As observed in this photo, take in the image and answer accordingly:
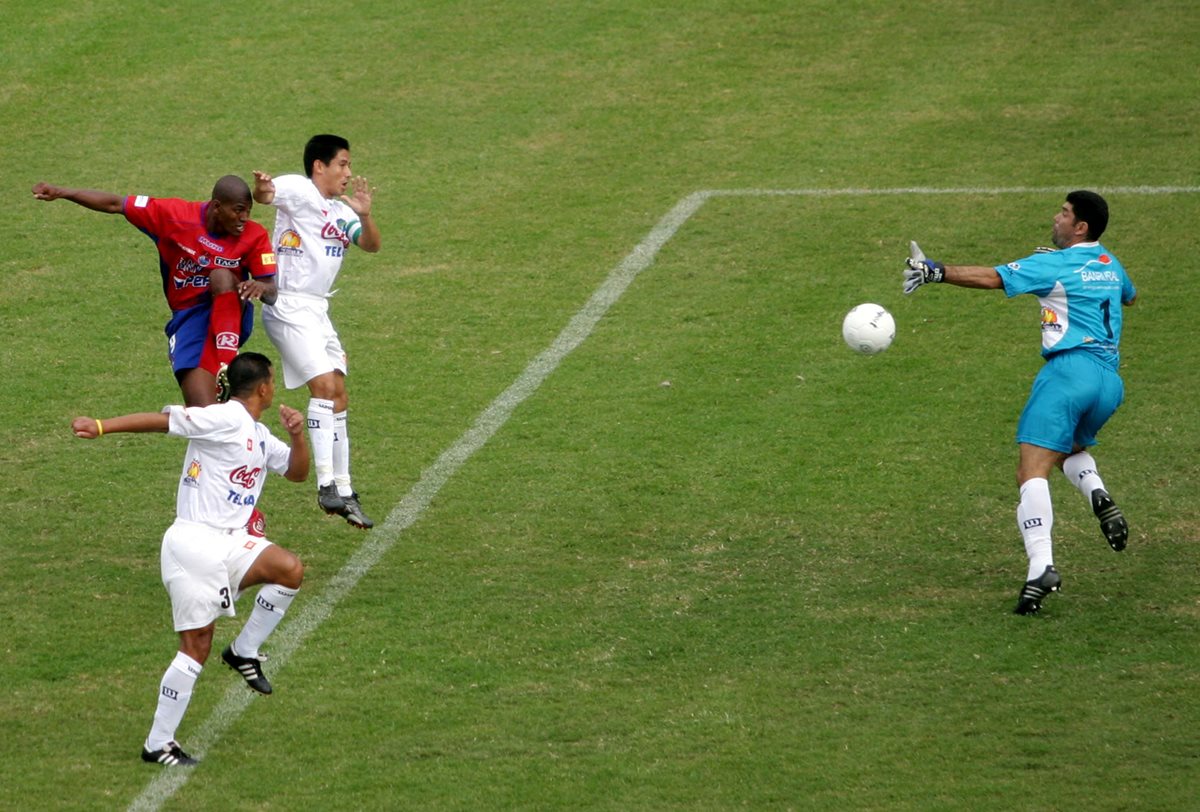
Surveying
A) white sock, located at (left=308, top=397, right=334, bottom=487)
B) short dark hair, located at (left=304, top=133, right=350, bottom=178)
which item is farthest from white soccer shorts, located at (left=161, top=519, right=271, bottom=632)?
short dark hair, located at (left=304, top=133, right=350, bottom=178)

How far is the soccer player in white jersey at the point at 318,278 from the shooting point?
31.0 feet

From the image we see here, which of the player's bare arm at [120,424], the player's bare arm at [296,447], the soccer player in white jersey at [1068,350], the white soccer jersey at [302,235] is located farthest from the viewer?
the white soccer jersey at [302,235]

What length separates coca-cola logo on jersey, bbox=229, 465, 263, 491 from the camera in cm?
706

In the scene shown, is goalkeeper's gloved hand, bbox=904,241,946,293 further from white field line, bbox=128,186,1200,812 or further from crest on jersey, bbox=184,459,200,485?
crest on jersey, bbox=184,459,200,485

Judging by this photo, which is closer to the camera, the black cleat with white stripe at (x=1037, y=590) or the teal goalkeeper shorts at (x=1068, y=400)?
the black cleat with white stripe at (x=1037, y=590)

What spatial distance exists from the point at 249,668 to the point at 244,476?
3.05 ft

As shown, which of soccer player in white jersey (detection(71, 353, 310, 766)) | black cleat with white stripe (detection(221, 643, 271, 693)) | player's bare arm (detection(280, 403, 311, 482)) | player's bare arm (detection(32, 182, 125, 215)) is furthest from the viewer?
player's bare arm (detection(32, 182, 125, 215))

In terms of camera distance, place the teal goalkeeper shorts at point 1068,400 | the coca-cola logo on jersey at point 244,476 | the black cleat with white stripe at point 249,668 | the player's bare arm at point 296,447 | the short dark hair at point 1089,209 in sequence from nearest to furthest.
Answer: the player's bare arm at point 296,447
the coca-cola logo on jersey at point 244,476
the black cleat with white stripe at point 249,668
the teal goalkeeper shorts at point 1068,400
the short dark hair at point 1089,209

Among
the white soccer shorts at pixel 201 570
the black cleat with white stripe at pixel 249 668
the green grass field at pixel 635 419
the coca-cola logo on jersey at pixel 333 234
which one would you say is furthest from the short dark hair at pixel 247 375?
the coca-cola logo on jersey at pixel 333 234

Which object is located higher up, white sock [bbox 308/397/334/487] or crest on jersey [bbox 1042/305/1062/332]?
crest on jersey [bbox 1042/305/1062/332]

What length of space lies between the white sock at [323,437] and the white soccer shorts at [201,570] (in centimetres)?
225

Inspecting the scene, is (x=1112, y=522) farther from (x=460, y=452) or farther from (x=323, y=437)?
(x=323, y=437)

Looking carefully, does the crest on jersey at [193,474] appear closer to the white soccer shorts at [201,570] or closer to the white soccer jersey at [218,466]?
the white soccer jersey at [218,466]

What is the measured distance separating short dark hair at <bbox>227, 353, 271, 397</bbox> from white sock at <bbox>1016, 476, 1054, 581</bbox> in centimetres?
404
